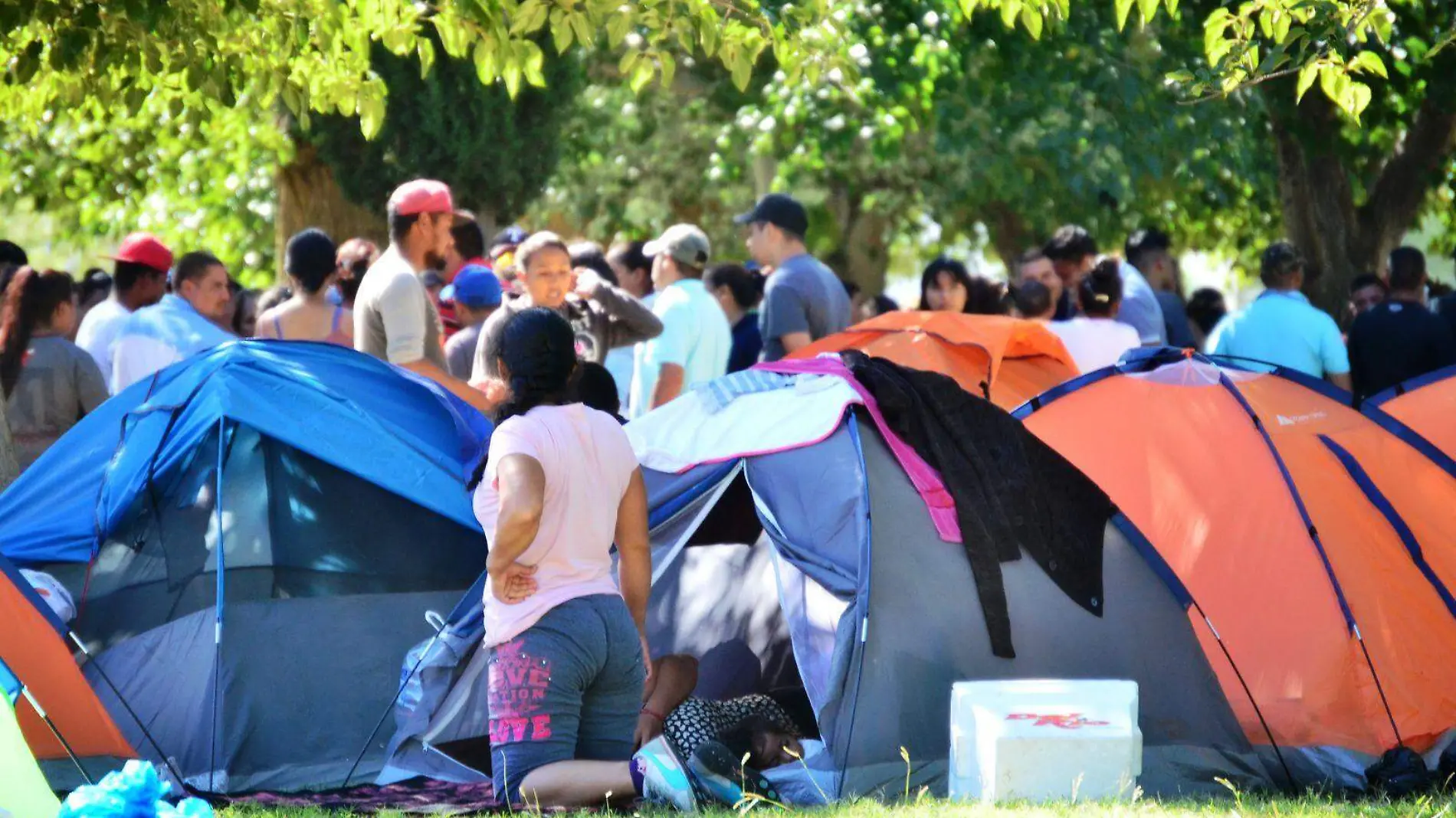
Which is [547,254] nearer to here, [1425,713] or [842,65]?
[842,65]

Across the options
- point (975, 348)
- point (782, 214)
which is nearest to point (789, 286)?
point (782, 214)

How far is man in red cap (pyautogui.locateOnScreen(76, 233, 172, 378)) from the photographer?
8.06 metres

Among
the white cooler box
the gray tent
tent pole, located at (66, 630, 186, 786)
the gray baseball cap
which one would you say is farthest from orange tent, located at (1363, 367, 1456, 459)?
tent pole, located at (66, 630, 186, 786)

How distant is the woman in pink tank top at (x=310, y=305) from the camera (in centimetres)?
738

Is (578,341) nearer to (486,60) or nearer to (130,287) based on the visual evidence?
(486,60)

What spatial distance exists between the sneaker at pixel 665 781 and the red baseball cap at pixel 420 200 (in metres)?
2.54

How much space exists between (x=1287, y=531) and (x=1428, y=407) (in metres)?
1.09

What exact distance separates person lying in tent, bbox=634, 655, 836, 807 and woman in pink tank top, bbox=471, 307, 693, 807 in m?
0.13

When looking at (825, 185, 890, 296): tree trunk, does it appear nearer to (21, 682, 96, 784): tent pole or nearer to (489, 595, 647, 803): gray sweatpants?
(21, 682, 96, 784): tent pole

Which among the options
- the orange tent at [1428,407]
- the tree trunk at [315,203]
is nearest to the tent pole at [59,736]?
the orange tent at [1428,407]

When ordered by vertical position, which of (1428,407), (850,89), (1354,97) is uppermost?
(850,89)

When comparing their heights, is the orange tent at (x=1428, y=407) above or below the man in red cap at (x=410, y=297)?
below

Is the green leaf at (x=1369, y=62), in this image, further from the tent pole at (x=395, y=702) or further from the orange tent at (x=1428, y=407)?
the tent pole at (x=395, y=702)

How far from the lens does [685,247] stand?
8398 mm
